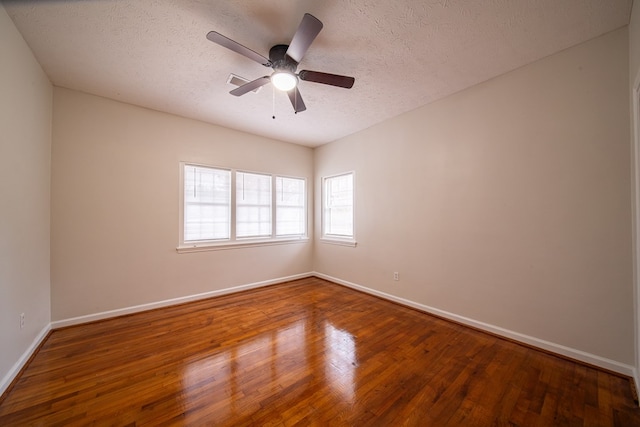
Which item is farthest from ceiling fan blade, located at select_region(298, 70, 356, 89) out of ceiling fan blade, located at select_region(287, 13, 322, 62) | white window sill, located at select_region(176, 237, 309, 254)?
white window sill, located at select_region(176, 237, 309, 254)

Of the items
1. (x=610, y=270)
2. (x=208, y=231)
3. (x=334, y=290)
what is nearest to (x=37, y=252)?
(x=208, y=231)

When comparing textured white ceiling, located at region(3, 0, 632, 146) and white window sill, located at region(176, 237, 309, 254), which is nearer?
textured white ceiling, located at region(3, 0, 632, 146)

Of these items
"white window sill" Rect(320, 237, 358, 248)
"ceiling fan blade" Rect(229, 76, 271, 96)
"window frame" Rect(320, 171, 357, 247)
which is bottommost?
"white window sill" Rect(320, 237, 358, 248)

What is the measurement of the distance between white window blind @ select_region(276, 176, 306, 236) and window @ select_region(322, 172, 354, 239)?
1.57 feet

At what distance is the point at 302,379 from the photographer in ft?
6.18

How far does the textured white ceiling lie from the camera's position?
5.71ft

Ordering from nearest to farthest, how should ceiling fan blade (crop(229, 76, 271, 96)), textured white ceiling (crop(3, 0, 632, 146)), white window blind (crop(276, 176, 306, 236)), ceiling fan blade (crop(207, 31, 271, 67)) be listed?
ceiling fan blade (crop(207, 31, 271, 67)) → textured white ceiling (crop(3, 0, 632, 146)) → ceiling fan blade (crop(229, 76, 271, 96)) → white window blind (crop(276, 176, 306, 236))

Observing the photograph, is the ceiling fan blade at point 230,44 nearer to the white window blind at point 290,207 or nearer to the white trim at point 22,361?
the white window blind at point 290,207

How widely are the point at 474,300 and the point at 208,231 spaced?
12.6ft

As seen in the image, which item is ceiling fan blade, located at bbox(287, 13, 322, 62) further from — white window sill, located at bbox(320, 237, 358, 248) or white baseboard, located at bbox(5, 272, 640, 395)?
white baseboard, located at bbox(5, 272, 640, 395)

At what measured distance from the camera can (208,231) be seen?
12.5ft

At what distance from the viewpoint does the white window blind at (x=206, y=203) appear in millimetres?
3633

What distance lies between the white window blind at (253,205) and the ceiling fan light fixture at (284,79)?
2304 millimetres

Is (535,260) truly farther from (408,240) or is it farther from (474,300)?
(408,240)
